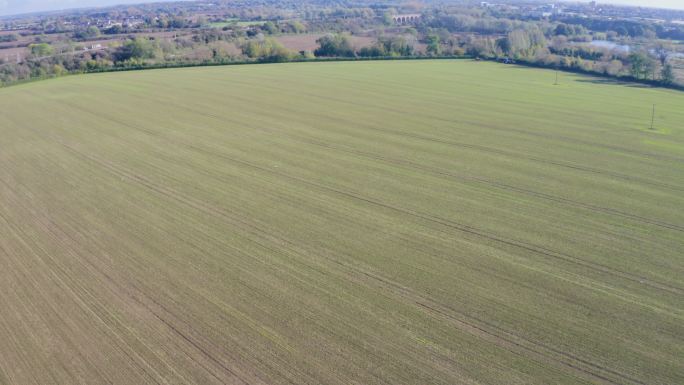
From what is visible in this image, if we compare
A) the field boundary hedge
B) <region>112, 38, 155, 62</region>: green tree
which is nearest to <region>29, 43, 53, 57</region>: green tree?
<region>112, 38, 155, 62</region>: green tree

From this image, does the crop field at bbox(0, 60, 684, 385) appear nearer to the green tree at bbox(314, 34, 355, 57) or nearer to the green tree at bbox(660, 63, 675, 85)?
the green tree at bbox(660, 63, 675, 85)

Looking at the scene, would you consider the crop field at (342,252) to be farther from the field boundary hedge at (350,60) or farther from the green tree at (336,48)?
the green tree at (336,48)

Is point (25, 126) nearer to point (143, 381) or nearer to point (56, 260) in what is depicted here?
point (56, 260)

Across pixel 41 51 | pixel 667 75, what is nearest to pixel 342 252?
pixel 667 75

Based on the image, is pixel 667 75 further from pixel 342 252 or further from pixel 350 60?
pixel 342 252

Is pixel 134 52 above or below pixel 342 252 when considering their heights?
above

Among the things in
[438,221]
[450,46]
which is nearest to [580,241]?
[438,221]

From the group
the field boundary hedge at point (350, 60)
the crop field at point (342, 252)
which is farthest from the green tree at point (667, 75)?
the crop field at point (342, 252)

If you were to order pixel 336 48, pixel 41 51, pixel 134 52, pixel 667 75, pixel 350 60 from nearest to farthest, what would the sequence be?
1. pixel 667 75
2. pixel 134 52
3. pixel 350 60
4. pixel 41 51
5. pixel 336 48

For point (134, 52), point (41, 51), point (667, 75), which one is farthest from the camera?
point (41, 51)

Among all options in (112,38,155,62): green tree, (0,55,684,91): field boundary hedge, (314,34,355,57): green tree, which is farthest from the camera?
(314,34,355,57): green tree
